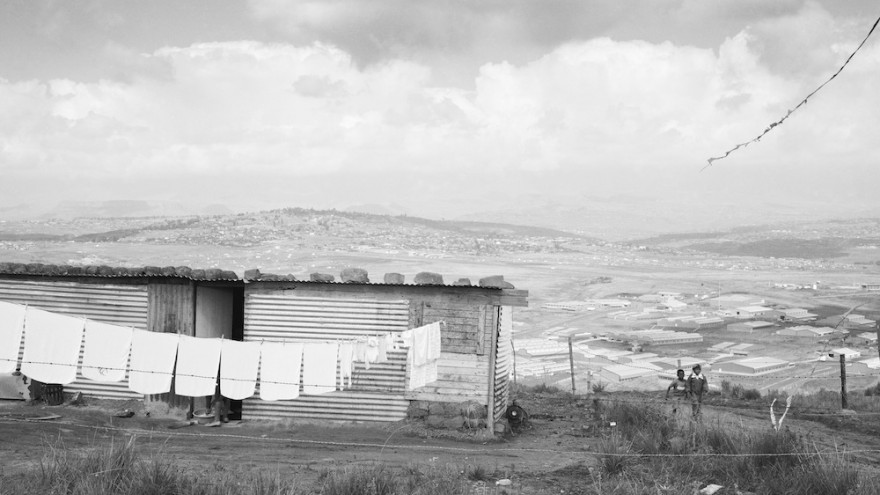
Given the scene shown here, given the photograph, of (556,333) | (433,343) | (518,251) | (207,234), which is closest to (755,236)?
(518,251)

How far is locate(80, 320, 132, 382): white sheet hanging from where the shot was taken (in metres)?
14.5

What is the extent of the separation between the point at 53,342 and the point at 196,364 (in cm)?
282

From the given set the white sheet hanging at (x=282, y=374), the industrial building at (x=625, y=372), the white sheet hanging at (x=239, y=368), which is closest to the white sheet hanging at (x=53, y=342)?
the white sheet hanging at (x=239, y=368)

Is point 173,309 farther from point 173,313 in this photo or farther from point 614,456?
point 614,456

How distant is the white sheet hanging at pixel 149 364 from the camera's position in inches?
575

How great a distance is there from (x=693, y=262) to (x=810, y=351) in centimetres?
8138

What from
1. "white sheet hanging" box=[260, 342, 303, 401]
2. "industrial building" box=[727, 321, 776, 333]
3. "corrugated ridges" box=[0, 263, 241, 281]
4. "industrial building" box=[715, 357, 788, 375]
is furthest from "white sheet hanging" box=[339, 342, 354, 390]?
"industrial building" box=[727, 321, 776, 333]

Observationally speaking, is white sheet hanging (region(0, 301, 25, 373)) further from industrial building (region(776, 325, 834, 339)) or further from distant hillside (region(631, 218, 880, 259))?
distant hillside (region(631, 218, 880, 259))

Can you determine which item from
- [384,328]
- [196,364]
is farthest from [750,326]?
[196,364]

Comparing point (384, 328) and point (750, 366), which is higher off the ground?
point (384, 328)

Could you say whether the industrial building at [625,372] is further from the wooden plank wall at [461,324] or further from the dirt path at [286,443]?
the wooden plank wall at [461,324]

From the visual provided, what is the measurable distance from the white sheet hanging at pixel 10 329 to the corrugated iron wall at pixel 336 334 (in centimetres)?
432

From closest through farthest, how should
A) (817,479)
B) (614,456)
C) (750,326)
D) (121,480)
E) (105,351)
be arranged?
(121,480) → (817,479) → (614,456) → (105,351) → (750,326)

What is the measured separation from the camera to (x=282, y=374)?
574 inches
